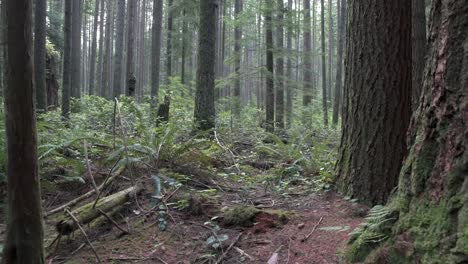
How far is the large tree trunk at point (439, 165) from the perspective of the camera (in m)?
1.98

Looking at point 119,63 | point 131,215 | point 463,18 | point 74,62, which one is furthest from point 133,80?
point 463,18

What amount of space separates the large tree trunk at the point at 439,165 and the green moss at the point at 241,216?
1674 mm

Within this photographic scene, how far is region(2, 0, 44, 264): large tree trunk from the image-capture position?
8.04 ft

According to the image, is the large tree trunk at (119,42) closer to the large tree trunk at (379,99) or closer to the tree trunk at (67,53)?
the tree trunk at (67,53)

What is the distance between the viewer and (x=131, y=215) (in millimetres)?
4449

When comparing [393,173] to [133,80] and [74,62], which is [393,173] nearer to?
[133,80]

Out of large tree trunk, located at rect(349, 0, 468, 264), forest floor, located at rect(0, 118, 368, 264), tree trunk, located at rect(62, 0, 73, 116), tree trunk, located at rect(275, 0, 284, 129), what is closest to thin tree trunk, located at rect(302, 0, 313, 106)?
tree trunk, located at rect(275, 0, 284, 129)

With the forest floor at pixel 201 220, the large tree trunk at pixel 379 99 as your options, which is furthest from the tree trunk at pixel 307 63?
the large tree trunk at pixel 379 99

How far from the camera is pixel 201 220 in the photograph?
4293 millimetres

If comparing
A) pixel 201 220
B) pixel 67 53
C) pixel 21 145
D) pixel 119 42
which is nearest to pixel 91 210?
pixel 201 220

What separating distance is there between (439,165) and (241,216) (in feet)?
7.35

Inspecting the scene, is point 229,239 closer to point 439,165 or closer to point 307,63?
point 439,165

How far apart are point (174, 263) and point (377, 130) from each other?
8.00 ft

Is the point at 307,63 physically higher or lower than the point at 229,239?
higher
